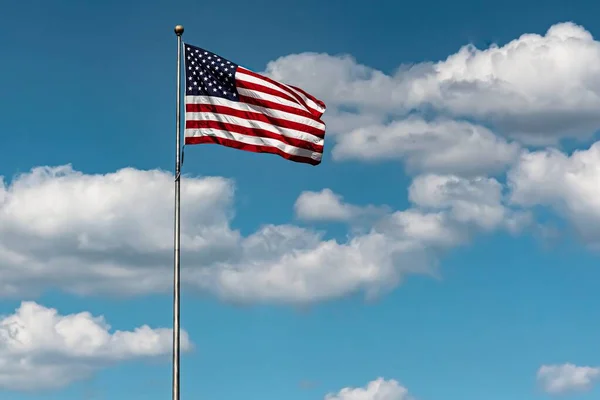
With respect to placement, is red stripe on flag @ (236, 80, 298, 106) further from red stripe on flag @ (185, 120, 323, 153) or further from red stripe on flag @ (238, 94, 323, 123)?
red stripe on flag @ (185, 120, 323, 153)

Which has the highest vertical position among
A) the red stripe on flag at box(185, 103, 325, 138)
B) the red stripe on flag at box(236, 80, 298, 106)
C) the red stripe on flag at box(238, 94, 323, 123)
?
the red stripe on flag at box(236, 80, 298, 106)

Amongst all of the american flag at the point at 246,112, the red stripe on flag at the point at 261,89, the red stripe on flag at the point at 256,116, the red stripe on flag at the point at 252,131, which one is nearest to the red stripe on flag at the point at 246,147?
the american flag at the point at 246,112

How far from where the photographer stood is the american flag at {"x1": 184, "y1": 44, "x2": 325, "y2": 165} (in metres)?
47.9

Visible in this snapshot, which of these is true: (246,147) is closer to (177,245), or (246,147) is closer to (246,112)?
A: (246,112)

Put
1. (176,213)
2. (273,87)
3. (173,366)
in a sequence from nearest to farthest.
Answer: (173,366), (176,213), (273,87)

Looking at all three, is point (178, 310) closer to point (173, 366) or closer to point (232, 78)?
point (173, 366)

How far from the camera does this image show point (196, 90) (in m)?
48.2

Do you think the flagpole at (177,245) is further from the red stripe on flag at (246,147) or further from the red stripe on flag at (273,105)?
the red stripe on flag at (273,105)

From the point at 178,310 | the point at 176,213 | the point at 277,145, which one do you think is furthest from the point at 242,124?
the point at 178,310

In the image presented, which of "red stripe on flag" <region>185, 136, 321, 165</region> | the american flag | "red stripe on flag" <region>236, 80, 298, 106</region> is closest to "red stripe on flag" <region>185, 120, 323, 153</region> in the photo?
the american flag

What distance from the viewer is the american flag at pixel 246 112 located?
47875mm

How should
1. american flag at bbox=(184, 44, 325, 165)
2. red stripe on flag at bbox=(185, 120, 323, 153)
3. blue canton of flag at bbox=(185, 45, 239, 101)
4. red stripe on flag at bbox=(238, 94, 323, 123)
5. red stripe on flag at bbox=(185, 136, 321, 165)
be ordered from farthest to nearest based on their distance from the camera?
red stripe on flag at bbox=(238, 94, 323, 123)
blue canton of flag at bbox=(185, 45, 239, 101)
american flag at bbox=(184, 44, 325, 165)
red stripe on flag at bbox=(185, 120, 323, 153)
red stripe on flag at bbox=(185, 136, 321, 165)

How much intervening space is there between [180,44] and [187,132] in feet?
15.6

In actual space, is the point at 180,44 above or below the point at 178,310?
above
